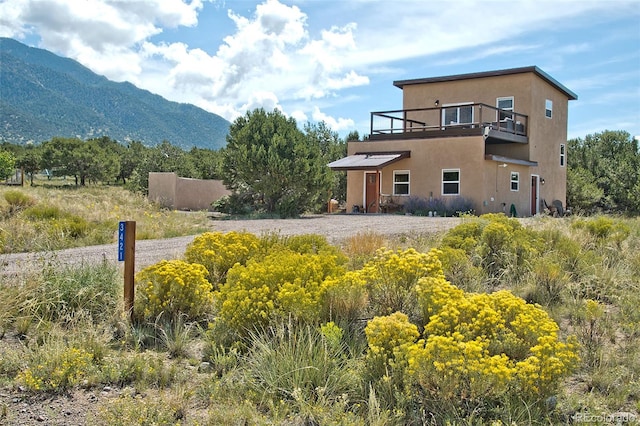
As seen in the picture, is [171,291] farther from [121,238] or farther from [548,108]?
[548,108]

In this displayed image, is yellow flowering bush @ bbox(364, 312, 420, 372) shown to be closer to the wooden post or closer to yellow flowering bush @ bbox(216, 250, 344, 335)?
yellow flowering bush @ bbox(216, 250, 344, 335)

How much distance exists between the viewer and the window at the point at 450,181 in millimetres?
25797

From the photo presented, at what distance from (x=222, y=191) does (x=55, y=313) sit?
96.5ft

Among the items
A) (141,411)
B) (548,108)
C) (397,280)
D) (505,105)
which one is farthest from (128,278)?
(548,108)

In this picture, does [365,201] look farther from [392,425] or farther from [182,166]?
[392,425]

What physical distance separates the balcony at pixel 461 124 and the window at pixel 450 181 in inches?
68.8

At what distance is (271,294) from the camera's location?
5.52 m

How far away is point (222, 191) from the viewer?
35031 millimetres

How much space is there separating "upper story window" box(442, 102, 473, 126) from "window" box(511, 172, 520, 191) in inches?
139

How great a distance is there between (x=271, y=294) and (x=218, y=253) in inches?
82.2

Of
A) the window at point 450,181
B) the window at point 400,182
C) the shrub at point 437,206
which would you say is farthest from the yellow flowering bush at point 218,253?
the window at point 400,182

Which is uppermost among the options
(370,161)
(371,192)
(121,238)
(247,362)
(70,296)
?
(370,161)

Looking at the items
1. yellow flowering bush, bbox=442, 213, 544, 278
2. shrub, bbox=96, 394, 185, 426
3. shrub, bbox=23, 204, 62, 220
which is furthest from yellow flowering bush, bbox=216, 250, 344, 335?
shrub, bbox=23, 204, 62, 220

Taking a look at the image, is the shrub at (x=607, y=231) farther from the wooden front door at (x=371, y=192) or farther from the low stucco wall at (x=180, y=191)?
the low stucco wall at (x=180, y=191)
